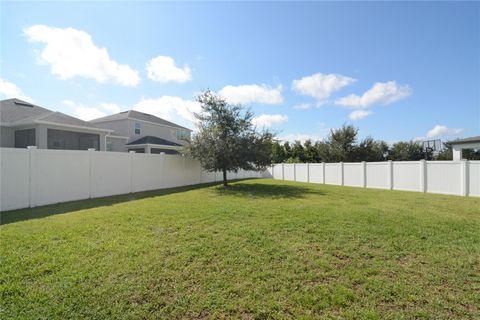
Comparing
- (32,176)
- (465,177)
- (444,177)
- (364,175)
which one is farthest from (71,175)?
(465,177)

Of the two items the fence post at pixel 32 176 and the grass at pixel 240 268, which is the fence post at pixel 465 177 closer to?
the grass at pixel 240 268

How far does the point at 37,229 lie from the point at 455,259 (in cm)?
786

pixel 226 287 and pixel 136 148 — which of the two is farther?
pixel 136 148

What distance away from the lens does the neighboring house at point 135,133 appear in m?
21.8

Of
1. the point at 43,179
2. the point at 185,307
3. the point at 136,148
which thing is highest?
the point at 136,148

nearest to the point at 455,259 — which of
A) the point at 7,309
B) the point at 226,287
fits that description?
the point at 226,287

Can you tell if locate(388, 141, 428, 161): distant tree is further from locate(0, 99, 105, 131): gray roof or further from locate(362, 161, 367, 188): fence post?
locate(0, 99, 105, 131): gray roof

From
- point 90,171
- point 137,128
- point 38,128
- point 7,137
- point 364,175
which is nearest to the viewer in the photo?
point 90,171

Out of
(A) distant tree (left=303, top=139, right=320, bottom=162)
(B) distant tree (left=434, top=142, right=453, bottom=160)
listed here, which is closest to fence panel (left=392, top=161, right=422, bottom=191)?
(A) distant tree (left=303, top=139, right=320, bottom=162)

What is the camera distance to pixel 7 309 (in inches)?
118

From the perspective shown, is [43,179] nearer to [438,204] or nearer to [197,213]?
[197,213]

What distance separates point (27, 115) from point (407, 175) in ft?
70.5

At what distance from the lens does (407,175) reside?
13.3 meters

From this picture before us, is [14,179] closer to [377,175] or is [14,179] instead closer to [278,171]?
[377,175]
